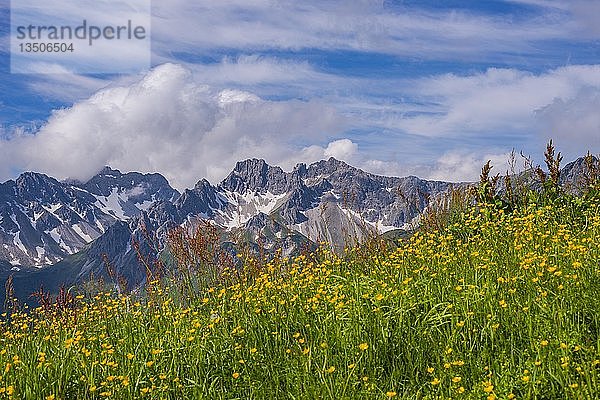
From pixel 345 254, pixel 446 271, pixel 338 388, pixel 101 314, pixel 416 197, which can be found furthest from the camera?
pixel 416 197

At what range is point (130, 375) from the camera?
571cm

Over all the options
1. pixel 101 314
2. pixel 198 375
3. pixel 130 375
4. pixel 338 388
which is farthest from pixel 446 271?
pixel 101 314

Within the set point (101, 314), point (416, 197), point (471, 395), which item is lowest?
point (101, 314)

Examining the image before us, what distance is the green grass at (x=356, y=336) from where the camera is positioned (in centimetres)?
503

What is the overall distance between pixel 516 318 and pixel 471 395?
135cm

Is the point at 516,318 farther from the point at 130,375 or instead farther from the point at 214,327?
the point at 130,375

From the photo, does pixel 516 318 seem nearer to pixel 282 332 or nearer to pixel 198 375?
pixel 282 332

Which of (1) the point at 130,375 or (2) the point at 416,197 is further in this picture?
(2) the point at 416,197

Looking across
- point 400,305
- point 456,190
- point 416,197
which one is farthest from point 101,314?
point 456,190

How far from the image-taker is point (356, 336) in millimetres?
5785

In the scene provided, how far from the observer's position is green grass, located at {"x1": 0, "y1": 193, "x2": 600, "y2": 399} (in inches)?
198

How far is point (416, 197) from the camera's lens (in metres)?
10.3

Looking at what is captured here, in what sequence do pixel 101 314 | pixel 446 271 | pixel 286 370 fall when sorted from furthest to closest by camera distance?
pixel 101 314, pixel 446 271, pixel 286 370

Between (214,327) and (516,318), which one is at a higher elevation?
(516,318)
